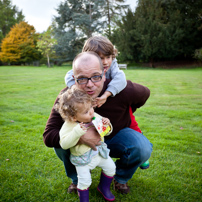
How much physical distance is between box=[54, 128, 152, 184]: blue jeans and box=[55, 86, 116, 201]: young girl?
0.21 meters

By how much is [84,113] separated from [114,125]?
55cm

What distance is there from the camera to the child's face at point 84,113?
5.96 ft

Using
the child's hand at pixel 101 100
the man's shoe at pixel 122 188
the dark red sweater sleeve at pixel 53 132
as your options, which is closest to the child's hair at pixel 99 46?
the child's hand at pixel 101 100

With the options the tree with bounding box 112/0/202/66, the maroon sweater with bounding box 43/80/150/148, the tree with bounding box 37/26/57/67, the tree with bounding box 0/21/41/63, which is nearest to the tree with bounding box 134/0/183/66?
the tree with bounding box 112/0/202/66

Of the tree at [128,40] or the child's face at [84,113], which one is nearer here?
the child's face at [84,113]

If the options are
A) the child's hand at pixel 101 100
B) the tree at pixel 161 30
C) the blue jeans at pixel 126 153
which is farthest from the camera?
the tree at pixel 161 30

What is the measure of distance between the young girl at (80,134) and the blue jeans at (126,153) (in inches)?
8.1

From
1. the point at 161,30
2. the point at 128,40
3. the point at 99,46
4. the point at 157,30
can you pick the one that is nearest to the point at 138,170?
the point at 99,46

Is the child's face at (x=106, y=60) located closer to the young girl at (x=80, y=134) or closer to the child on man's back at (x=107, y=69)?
the child on man's back at (x=107, y=69)

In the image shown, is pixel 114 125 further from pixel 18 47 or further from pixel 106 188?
pixel 18 47

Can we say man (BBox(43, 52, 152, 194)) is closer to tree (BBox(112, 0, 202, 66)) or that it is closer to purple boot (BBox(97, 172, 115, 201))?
purple boot (BBox(97, 172, 115, 201))

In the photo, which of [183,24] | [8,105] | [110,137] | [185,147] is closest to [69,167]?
[110,137]

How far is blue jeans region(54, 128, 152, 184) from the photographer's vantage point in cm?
210

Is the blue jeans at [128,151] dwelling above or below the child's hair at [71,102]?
below
